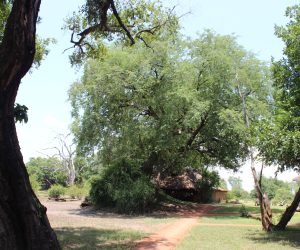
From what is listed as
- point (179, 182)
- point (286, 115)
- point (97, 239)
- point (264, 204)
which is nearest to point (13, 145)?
point (97, 239)

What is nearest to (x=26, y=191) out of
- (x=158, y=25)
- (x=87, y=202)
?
(x=158, y=25)

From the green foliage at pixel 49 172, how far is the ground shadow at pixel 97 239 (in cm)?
5147

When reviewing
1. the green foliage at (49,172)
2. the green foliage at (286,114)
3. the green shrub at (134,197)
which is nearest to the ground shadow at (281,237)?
the green foliage at (286,114)

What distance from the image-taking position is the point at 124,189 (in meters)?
25.9

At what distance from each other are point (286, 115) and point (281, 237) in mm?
4910

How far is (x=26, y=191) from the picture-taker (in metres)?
6.95

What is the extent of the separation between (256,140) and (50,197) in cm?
3294

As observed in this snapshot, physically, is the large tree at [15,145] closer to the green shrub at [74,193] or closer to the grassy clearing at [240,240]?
the grassy clearing at [240,240]

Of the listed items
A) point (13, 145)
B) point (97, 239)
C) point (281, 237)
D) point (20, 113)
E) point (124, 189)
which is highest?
point (20, 113)

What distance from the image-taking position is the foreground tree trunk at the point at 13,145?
673cm

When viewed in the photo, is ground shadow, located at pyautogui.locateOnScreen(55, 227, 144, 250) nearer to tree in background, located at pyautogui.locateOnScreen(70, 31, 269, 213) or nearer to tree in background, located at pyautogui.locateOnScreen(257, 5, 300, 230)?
tree in background, located at pyautogui.locateOnScreen(257, 5, 300, 230)

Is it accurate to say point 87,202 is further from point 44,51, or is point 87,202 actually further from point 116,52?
point 44,51

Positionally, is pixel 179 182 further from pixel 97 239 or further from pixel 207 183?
pixel 97 239

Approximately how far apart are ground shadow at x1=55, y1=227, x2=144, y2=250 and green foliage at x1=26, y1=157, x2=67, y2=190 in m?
51.5
